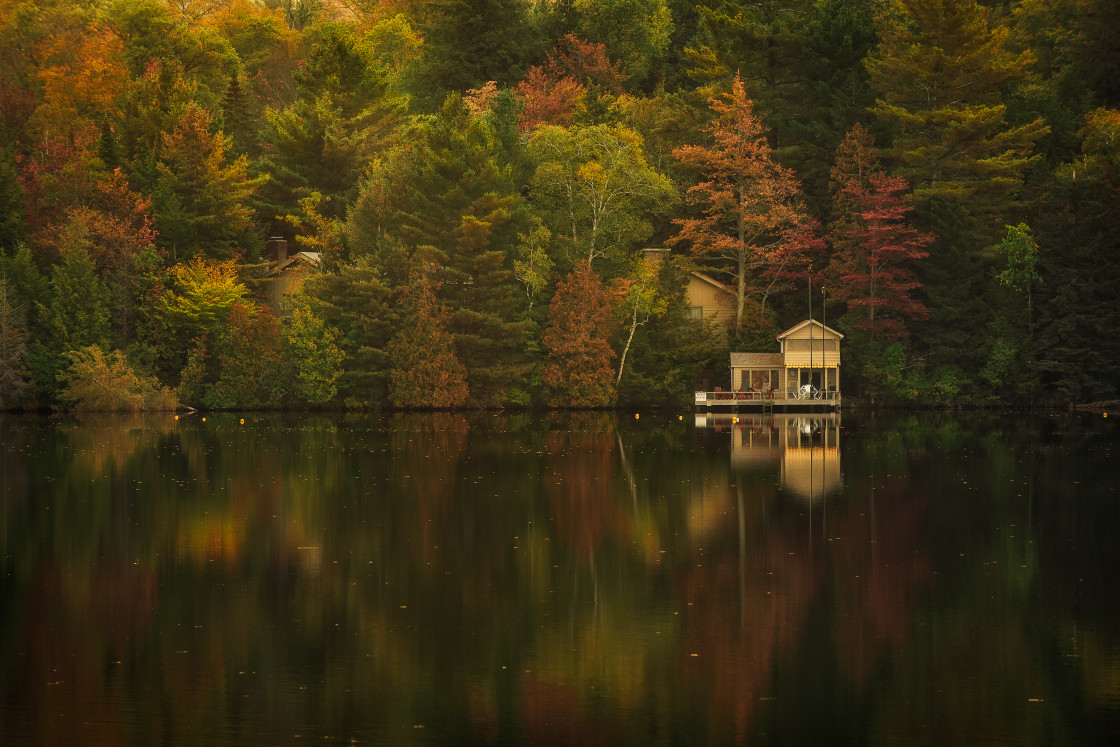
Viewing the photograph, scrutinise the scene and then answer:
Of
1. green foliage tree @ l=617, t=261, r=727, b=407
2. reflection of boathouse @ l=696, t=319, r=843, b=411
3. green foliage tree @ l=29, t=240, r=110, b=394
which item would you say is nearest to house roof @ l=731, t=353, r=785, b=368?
reflection of boathouse @ l=696, t=319, r=843, b=411

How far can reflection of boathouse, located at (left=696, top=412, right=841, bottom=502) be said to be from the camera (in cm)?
3625

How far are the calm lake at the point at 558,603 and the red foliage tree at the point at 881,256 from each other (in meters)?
29.4

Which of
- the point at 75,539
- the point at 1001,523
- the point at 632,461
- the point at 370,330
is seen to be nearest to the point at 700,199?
the point at 370,330

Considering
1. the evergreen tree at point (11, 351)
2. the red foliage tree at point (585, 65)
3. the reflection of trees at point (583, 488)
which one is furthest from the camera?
the red foliage tree at point (585, 65)

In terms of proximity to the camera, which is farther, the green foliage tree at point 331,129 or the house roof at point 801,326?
the green foliage tree at point 331,129

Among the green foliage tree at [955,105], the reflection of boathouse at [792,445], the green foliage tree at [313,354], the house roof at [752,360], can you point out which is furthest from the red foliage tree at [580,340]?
the green foliage tree at [955,105]

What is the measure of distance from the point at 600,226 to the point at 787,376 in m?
12.2

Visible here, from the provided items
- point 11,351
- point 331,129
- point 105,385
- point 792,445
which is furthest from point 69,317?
point 792,445

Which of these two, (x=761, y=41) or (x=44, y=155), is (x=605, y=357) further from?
(x=44, y=155)

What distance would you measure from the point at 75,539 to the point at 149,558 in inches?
117

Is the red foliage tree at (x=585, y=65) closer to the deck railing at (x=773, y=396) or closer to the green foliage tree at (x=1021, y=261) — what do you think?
the deck railing at (x=773, y=396)

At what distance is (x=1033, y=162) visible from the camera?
71.6 metres

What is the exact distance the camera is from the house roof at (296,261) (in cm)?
7131

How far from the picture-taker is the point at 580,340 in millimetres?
68250
